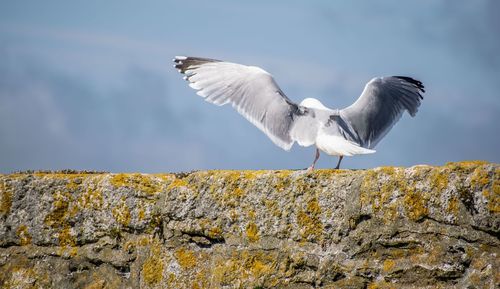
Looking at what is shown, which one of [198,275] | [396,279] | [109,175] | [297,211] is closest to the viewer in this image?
[396,279]

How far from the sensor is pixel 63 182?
4461 mm

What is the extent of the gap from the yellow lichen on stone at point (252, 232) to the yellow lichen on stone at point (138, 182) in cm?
65

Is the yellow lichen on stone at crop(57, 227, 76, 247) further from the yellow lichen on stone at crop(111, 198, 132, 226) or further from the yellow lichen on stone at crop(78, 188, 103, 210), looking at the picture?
the yellow lichen on stone at crop(111, 198, 132, 226)

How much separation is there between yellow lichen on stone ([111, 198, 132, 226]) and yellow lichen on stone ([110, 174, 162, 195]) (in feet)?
0.31

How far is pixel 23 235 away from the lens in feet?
14.8

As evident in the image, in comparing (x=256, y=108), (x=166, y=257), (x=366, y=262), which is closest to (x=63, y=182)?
(x=166, y=257)

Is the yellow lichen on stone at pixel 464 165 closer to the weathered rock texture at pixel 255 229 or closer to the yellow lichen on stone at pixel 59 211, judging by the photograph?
the weathered rock texture at pixel 255 229

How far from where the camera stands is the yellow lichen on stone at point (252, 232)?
12.8 ft

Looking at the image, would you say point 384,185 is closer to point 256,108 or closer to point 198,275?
point 198,275

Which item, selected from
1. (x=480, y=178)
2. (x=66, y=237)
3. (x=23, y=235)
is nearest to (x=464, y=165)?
(x=480, y=178)

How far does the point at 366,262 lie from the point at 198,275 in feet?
3.18

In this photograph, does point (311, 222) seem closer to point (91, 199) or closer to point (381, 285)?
point (381, 285)

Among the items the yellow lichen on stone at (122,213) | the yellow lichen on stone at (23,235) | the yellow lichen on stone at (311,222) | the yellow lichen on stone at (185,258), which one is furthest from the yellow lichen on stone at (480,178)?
the yellow lichen on stone at (23,235)

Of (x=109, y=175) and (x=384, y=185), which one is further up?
(x=109, y=175)
